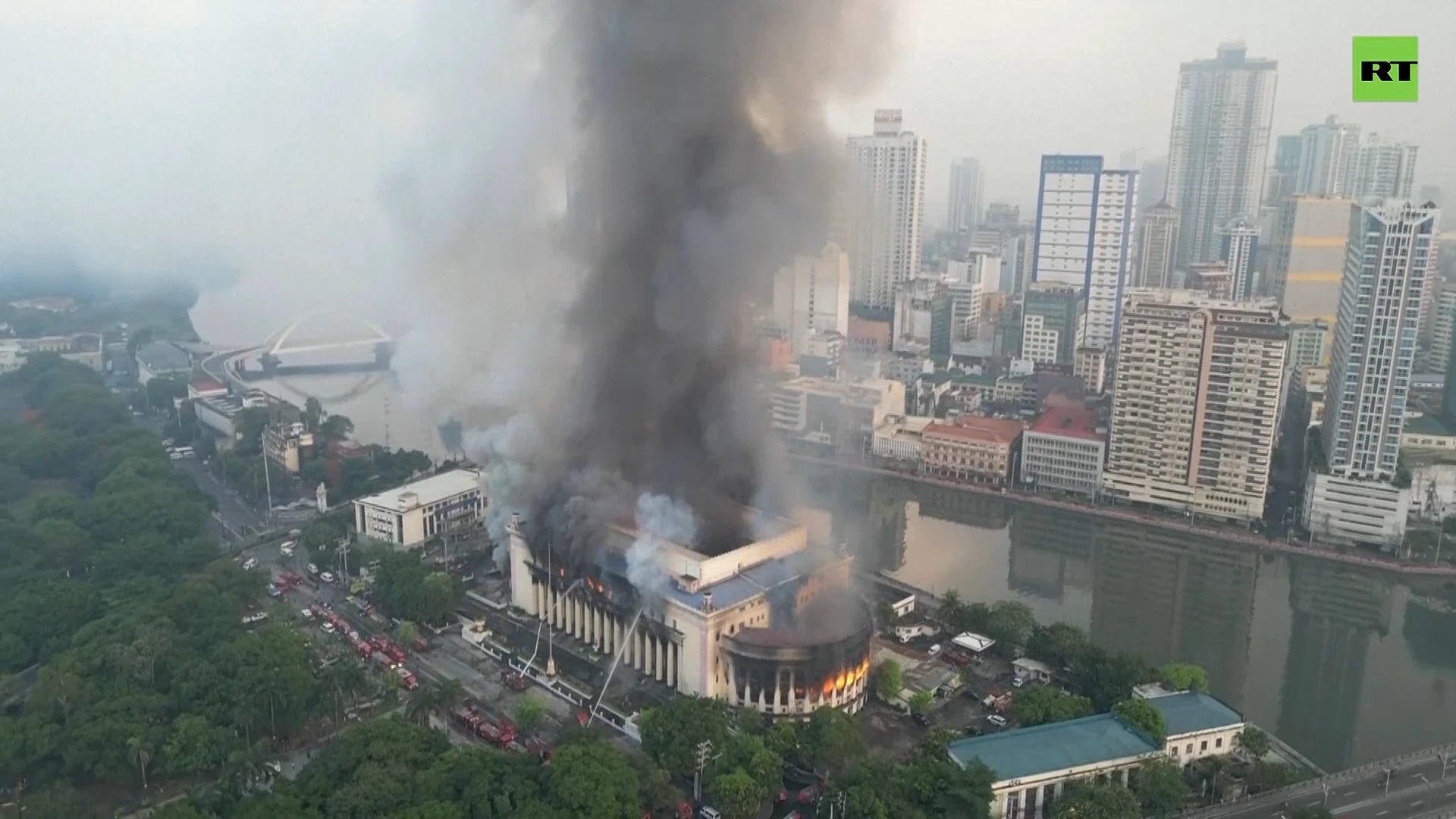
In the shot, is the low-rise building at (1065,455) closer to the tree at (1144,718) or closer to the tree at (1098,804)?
the tree at (1144,718)

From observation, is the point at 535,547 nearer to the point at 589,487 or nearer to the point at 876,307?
the point at 589,487

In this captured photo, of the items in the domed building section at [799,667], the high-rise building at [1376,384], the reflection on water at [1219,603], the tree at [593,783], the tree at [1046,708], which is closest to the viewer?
the tree at [593,783]

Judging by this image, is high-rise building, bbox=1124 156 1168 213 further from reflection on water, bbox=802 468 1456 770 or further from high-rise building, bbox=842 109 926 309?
reflection on water, bbox=802 468 1456 770

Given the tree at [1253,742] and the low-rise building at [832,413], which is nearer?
the tree at [1253,742]

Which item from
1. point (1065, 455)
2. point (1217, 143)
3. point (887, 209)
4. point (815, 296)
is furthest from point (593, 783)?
point (1217, 143)

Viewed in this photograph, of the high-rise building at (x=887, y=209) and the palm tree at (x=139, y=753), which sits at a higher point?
the high-rise building at (x=887, y=209)

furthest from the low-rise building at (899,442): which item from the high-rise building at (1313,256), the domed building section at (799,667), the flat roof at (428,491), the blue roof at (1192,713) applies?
the high-rise building at (1313,256)

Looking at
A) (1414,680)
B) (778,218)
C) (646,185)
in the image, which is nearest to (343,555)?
(646,185)
